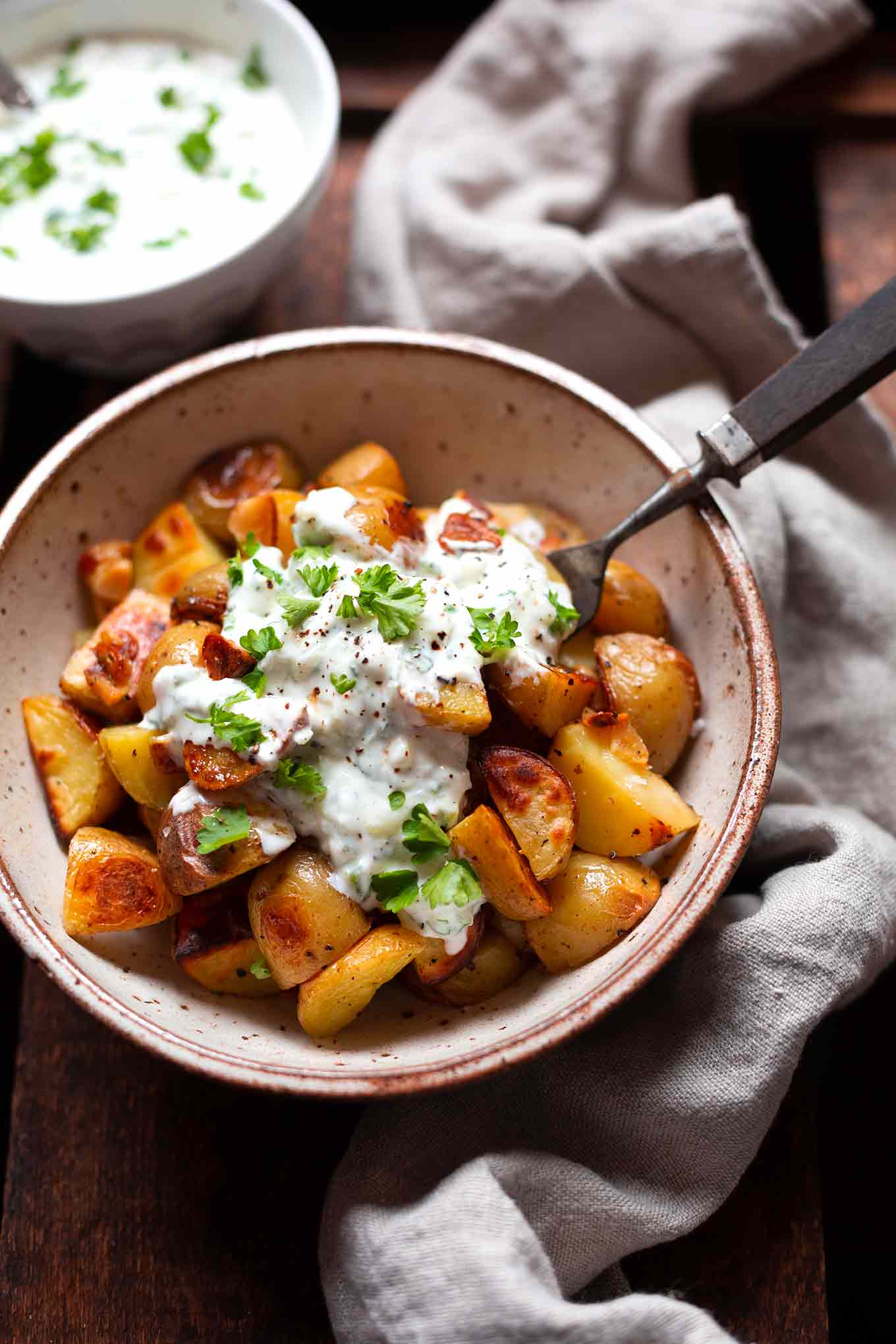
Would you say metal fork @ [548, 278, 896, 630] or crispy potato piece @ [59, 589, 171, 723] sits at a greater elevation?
metal fork @ [548, 278, 896, 630]

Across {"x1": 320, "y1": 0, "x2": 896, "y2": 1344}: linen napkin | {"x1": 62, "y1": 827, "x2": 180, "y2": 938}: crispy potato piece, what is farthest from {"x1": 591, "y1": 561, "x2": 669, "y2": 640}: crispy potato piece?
{"x1": 62, "y1": 827, "x2": 180, "y2": 938}: crispy potato piece

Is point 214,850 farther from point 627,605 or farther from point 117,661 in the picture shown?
point 627,605

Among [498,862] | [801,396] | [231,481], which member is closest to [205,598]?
[231,481]

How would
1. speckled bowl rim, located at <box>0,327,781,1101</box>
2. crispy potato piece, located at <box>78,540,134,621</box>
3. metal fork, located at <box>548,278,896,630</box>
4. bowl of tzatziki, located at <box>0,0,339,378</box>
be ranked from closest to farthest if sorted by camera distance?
speckled bowl rim, located at <box>0,327,781,1101</box>
metal fork, located at <box>548,278,896,630</box>
crispy potato piece, located at <box>78,540,134,621</box>
bowl of tzatziki, located at <box>0,0,339,378</box>

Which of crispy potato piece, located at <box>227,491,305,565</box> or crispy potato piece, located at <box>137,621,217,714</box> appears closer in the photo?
crispy potato piece, located at <box>137,621,217,714</box>

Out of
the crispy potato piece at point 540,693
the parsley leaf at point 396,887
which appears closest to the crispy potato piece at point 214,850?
the parsley leaf at point 396,887

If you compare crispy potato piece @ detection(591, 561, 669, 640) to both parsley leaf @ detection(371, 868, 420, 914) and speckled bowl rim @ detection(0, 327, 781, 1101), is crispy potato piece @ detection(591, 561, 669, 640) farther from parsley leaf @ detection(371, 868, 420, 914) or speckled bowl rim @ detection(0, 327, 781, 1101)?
parsley leaf @ detection(371, 868, 420, 914)
